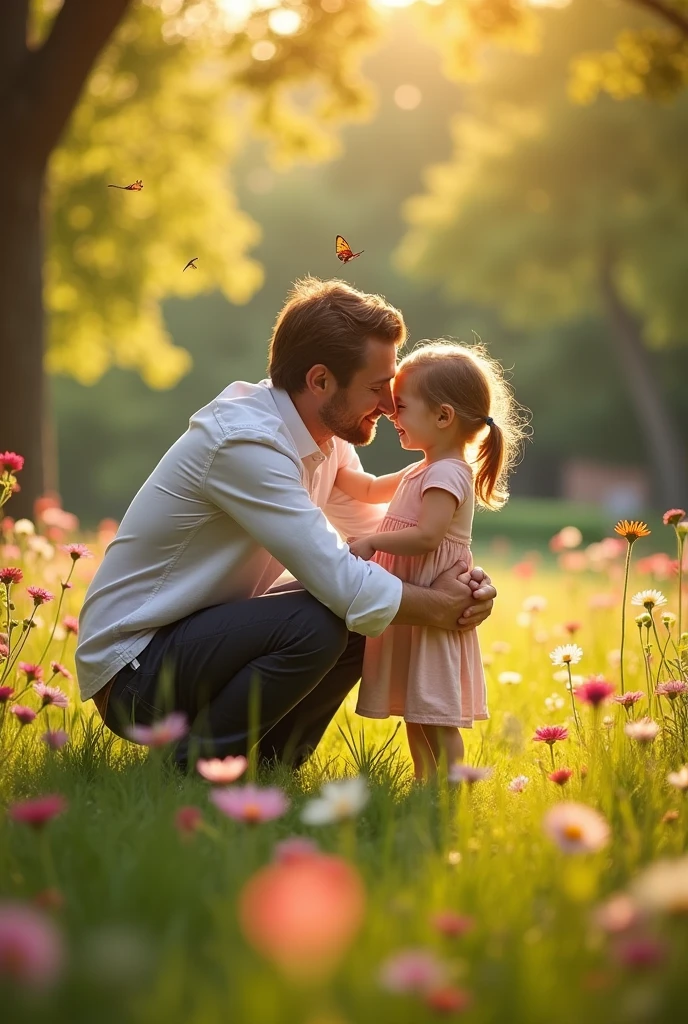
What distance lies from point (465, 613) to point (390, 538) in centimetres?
31

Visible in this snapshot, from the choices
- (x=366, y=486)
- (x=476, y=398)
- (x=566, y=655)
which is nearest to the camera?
(x=566, y=655)

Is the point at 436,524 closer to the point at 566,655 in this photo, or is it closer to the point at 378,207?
the point at 566,655

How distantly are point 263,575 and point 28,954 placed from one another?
2243 millimetres

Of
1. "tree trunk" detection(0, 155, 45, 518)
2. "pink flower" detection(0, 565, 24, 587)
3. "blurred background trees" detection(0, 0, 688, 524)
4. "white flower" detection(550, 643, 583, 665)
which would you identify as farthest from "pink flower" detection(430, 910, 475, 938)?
"blurred background trees" detection(0, 0, 688, 524)

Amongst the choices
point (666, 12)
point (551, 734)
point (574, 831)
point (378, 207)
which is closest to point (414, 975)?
point (574, 831)

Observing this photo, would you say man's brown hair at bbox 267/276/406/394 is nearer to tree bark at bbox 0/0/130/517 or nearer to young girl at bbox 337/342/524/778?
young girl at bbox 337/342/524/778

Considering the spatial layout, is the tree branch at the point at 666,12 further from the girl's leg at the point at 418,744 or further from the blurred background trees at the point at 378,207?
the girl's leg at the point at 418,744

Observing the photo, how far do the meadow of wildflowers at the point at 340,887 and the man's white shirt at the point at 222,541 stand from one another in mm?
189

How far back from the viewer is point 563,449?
102 feet

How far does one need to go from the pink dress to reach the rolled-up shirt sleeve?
30cm

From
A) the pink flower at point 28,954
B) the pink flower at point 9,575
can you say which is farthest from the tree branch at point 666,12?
the pink flower at point 28,954

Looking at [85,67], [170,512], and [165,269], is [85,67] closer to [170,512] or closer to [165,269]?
[170,512]

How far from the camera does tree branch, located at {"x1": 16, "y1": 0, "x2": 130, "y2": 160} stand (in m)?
6.53

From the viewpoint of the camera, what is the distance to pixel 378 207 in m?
34.6
